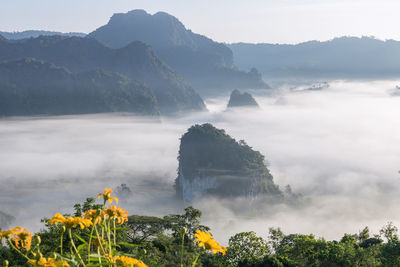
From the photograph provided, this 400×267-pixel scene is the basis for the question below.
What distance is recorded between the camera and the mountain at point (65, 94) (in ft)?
561

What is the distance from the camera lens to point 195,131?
84.4 meters

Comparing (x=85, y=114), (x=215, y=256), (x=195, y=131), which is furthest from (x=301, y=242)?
(x=85, y=114)

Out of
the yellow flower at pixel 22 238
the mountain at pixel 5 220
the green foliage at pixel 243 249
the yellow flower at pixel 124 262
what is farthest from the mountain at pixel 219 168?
the yellow flower at pixel 22 238

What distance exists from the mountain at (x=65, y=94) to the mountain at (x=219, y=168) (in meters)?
96.3

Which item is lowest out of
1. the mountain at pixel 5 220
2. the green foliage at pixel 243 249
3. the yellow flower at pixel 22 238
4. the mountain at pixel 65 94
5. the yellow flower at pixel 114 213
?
the mountain at pixel 5 220

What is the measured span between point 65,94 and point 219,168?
4682 inches

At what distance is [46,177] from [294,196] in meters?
85.0

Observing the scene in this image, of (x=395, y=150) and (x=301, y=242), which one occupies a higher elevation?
(x=301, y=242)

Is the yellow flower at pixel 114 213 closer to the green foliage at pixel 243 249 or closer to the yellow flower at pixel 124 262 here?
the yellow flower at pixel 124 262

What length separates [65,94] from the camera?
17538cm

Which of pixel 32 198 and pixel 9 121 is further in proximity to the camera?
pixel 9 121

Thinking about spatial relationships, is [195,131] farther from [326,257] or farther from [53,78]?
[53,78]

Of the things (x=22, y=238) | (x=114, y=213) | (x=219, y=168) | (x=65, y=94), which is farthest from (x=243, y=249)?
(x=65, y=94)

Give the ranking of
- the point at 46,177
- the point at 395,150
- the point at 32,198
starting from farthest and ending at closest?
1. the point at 395,150
2. the point at 46,177
3. the point at 32,198
